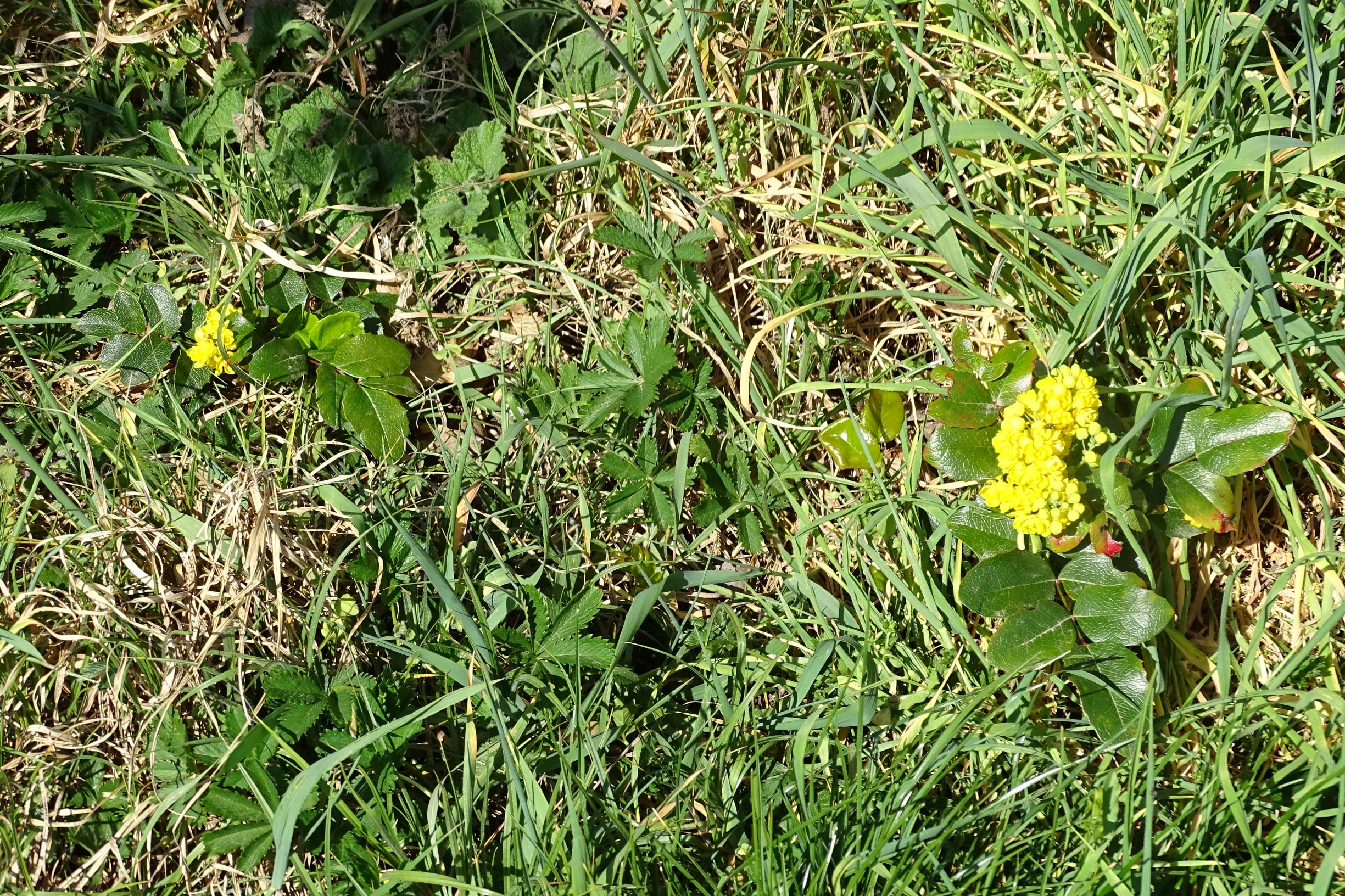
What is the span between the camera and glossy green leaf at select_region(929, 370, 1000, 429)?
193 centimetres

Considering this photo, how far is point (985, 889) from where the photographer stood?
1.66m

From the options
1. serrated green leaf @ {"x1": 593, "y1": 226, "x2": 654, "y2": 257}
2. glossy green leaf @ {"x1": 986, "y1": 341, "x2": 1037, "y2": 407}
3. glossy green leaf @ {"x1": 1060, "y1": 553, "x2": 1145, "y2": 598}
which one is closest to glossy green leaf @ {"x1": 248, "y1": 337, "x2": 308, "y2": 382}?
serrated green leaf @ {"x1": 593, "y1": 226, "x2": 654, "y2": 257}

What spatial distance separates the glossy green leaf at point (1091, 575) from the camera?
182 cm

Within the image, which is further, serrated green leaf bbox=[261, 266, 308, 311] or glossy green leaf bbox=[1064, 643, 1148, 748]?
serrated green leaf bbox=[261, 266, 308, 311]

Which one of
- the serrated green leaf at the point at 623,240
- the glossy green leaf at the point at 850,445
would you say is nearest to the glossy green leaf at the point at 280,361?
the serrated green leaf at the point at 623,240

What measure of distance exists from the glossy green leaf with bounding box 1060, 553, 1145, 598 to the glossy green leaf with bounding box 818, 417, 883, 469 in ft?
1.43

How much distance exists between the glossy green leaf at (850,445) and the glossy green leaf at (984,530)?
0.75ft

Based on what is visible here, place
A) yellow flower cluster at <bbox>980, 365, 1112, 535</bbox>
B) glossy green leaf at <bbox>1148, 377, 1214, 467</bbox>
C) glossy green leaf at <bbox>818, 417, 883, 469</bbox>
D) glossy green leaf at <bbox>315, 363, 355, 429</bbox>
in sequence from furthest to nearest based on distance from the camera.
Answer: glossy green leaf at <bbox>315, 363, 355, 429</bbox> → glossy green leaf at <bbox>818, 417, 883, 469</bbox> → glossy green leaf at <bbox>1148, 377, 1214, 467</bbox> → yellow flower cluster at <bbox>980, 365, 1112, 535</bbox>

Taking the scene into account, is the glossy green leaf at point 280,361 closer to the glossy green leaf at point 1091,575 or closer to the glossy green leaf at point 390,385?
the glossy green leaf at point 390,385

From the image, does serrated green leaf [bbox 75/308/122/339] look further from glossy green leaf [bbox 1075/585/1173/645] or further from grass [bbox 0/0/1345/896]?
glossy green leaf [bbox 1075/585/1173/645]

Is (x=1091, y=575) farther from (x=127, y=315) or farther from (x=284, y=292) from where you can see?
(x=127, y=315)

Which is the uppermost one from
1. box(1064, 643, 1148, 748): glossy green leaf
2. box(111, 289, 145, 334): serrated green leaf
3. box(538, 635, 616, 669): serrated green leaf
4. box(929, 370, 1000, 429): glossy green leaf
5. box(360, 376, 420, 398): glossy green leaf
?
box(929, 370, 1000, 429): glossy green leaf

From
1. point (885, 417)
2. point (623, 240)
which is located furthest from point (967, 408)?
point (623, 240)

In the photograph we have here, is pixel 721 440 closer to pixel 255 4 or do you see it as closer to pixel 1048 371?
pixel 1048 371
